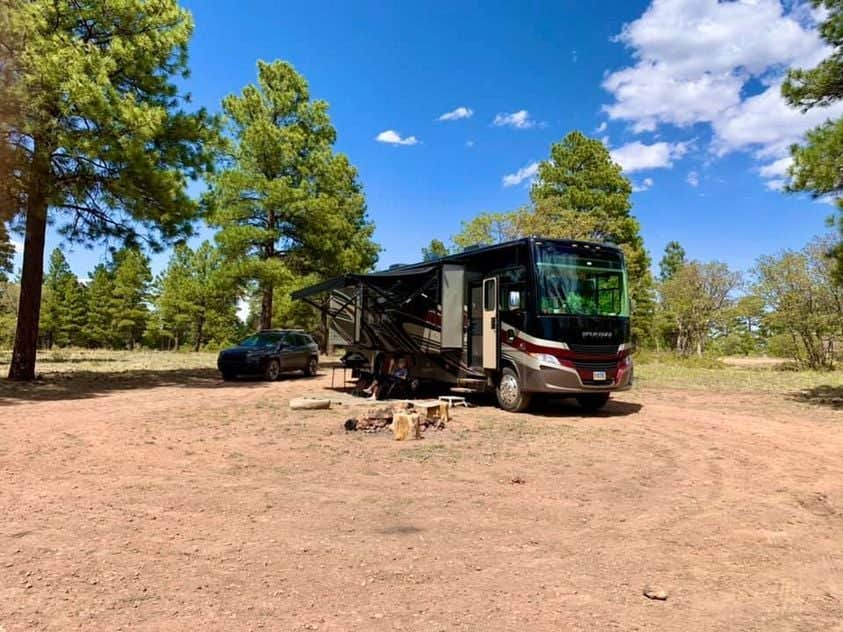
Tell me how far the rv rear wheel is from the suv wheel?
27.1 ft

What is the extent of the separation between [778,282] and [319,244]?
Result: 747 inches

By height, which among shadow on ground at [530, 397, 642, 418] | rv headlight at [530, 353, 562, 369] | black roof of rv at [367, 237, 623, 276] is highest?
black roof of rv at [367, 237, 623, 276]

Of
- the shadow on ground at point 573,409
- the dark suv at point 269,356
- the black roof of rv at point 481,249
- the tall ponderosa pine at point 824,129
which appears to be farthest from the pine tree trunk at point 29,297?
the tall ponderosa pine at point 824,129

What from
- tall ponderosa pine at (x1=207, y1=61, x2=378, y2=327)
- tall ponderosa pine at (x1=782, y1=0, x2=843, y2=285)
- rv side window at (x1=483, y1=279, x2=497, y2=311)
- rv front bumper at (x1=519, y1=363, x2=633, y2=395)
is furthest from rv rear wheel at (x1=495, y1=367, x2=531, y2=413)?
tall ponderosa pine at (x1=207, y1=61, x2=378, y2=327)

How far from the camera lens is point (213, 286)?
23.4 m

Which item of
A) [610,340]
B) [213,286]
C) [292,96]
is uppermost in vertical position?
[292,96]

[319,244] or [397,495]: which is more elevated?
[319,244]

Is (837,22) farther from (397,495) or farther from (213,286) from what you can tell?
(213,286)

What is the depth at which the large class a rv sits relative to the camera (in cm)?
1012

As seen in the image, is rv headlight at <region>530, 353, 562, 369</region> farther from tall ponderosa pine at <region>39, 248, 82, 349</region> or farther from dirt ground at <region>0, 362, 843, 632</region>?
tall ponderosa pine at <region>39, 248, 82, 349</region>

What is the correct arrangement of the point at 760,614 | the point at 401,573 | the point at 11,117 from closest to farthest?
the point at 760,614, the point at 401,573, the point at 11,117

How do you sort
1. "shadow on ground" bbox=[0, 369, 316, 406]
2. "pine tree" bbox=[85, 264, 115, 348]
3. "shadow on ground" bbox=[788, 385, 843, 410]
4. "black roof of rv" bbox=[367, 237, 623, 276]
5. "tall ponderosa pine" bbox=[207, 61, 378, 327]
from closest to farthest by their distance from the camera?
"black roof of rv" bbox=[367, 237, 623, 276], "shadow on ground" bbox=[0, 369, 316, 406], "shadow on ground" bbox=[788, 385, 843, 410], "tall ponderosa pine" bbox=[207, 61, 378, 327], "pine tree" bbox=[85, 264, 115, 348]

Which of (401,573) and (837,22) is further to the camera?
(837,22)

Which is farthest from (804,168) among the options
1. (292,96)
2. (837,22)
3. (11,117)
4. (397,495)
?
(292,96)
